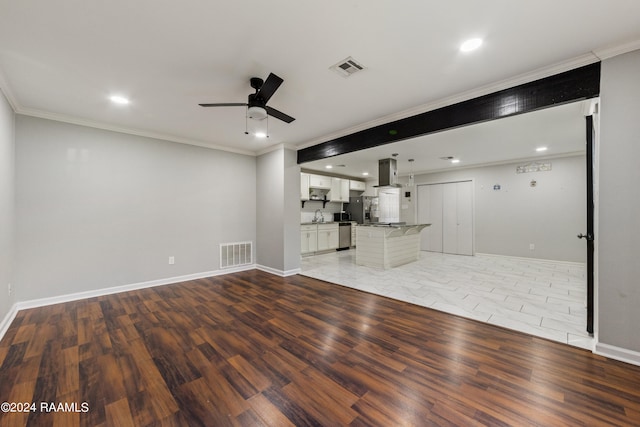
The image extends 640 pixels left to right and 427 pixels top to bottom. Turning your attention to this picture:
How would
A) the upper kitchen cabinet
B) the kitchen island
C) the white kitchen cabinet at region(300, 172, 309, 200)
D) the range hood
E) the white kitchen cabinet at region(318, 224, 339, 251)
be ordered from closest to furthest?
the kitchen island → the range hood → the white kitchen cabinet at region(300, 172, 309, 200) → the white kitchen cabinet at region(318, 224, 339, 251) → the upper kitchen cabinet

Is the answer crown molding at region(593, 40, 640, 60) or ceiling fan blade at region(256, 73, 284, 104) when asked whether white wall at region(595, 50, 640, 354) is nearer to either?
crown molding at region(593, 40, 640, 60)

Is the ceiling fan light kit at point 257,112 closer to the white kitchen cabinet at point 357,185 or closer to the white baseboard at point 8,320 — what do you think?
the white baseboard at point 8,320

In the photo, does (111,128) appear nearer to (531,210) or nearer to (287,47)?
(287,47)

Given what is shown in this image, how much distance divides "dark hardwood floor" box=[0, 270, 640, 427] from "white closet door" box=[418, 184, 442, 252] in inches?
195

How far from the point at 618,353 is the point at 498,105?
2362 millimetres

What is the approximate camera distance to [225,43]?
1919 mm

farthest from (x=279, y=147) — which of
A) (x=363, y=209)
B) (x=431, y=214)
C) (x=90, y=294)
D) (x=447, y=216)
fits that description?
(x=447, y=216)

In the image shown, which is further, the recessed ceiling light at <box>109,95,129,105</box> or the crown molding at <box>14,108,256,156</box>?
the crown molding at <box>14,108,256,156</box>

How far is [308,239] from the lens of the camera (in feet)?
22.3

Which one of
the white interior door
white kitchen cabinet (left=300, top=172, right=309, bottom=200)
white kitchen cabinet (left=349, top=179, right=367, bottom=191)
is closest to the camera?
the white interior door

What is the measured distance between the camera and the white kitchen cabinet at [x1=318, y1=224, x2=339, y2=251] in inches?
279

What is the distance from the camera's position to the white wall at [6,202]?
97.1 inches

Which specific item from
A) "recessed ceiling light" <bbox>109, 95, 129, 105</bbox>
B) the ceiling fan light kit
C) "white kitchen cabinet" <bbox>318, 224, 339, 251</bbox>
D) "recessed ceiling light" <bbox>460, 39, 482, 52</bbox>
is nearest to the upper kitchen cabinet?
"white kitchen cabinet" <bbox>318, 224, 339, 251</bbox>

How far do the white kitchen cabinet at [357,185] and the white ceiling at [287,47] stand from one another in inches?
210
